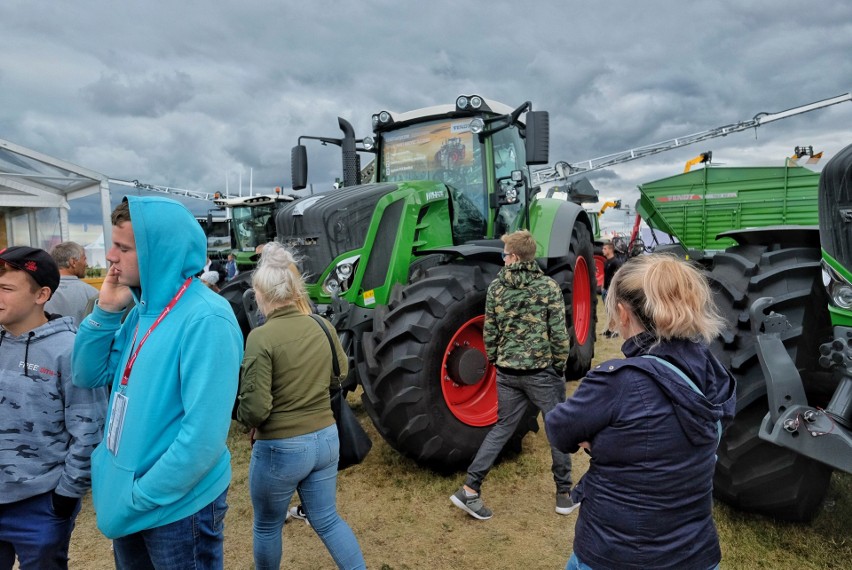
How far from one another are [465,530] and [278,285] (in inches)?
70.0

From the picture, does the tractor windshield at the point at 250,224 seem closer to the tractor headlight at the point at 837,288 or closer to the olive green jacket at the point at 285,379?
the olive green jacket at the point at 285,379

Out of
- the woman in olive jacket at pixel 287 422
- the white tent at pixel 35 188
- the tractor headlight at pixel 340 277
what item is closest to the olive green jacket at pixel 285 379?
the woman in olive jacket at pixel 287 422

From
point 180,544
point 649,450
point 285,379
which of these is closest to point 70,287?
point 285,379

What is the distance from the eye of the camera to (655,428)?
1425 mm

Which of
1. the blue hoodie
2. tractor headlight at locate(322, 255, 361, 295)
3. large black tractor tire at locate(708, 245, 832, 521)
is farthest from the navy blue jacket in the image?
tractor headlight at locate(322, 255, 361, 295)

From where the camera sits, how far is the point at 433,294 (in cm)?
349

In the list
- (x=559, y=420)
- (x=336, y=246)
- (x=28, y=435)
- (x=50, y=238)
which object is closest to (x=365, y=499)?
(x=336, y=246)

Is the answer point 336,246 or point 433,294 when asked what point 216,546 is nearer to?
point 433,294

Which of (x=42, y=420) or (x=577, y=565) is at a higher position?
(x=42, y=420)

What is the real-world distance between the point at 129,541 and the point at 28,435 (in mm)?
559

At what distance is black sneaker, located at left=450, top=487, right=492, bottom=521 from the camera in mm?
3154

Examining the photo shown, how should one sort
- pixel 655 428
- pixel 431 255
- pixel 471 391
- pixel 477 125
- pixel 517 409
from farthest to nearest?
pixel 477 125 < pixel 431 255 < pixel 471 391 < pixel 517 409 < pixel 655 428

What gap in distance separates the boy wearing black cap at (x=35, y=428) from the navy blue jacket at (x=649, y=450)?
1600mm

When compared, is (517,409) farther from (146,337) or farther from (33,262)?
(33,262)
